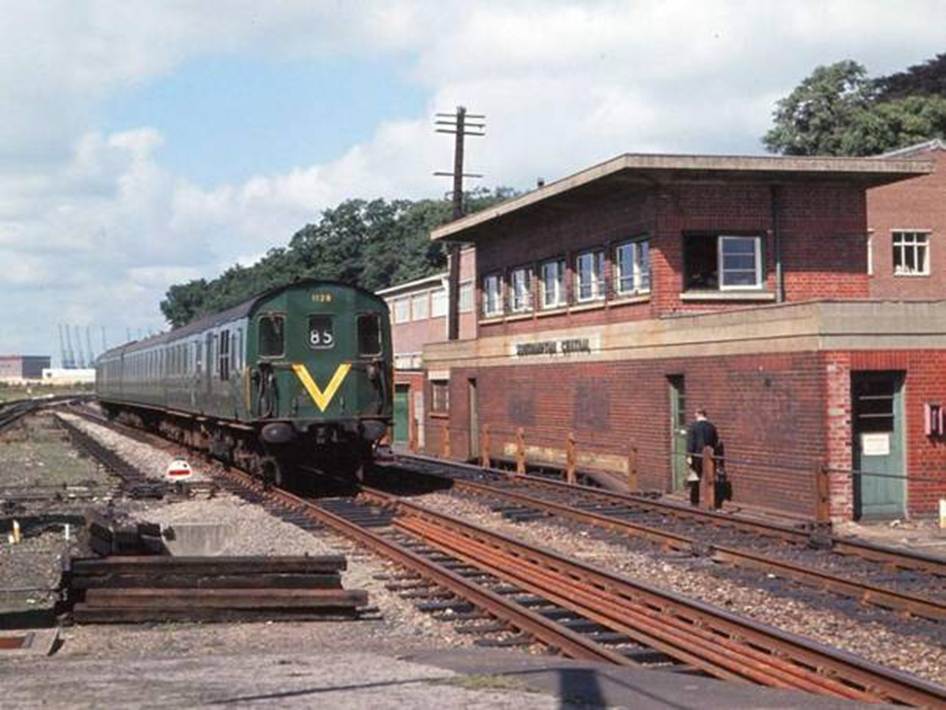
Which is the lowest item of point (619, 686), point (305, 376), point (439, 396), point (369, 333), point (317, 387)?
point (619, 686)

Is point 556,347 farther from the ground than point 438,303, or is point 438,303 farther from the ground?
point 438,303

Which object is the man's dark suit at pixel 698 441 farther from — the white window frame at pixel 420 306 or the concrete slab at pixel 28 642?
the white window frame at pixel 420 306

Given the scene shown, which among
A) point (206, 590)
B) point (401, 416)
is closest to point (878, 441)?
point (206, 590)

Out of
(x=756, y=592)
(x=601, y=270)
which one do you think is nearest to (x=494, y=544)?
(x=756, y=592)

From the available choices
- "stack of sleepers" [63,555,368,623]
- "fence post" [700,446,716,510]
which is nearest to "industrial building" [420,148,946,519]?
"fence post" [700,446,716,510]

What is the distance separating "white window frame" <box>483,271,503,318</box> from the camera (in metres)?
31.8

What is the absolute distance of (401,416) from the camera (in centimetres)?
4403

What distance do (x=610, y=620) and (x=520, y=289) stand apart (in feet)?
67.6

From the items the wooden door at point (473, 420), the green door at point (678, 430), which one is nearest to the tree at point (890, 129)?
the wooden door at point (473, 420)

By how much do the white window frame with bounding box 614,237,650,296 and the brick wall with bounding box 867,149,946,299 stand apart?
63.5 ft

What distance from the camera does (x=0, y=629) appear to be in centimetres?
1032

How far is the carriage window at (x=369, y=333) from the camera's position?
73.6 ft

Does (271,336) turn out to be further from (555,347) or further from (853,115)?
(853,115)

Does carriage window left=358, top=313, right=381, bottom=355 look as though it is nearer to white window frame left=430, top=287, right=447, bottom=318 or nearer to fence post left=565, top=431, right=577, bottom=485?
fence post left=565, top=431, right=577, bottom=485
